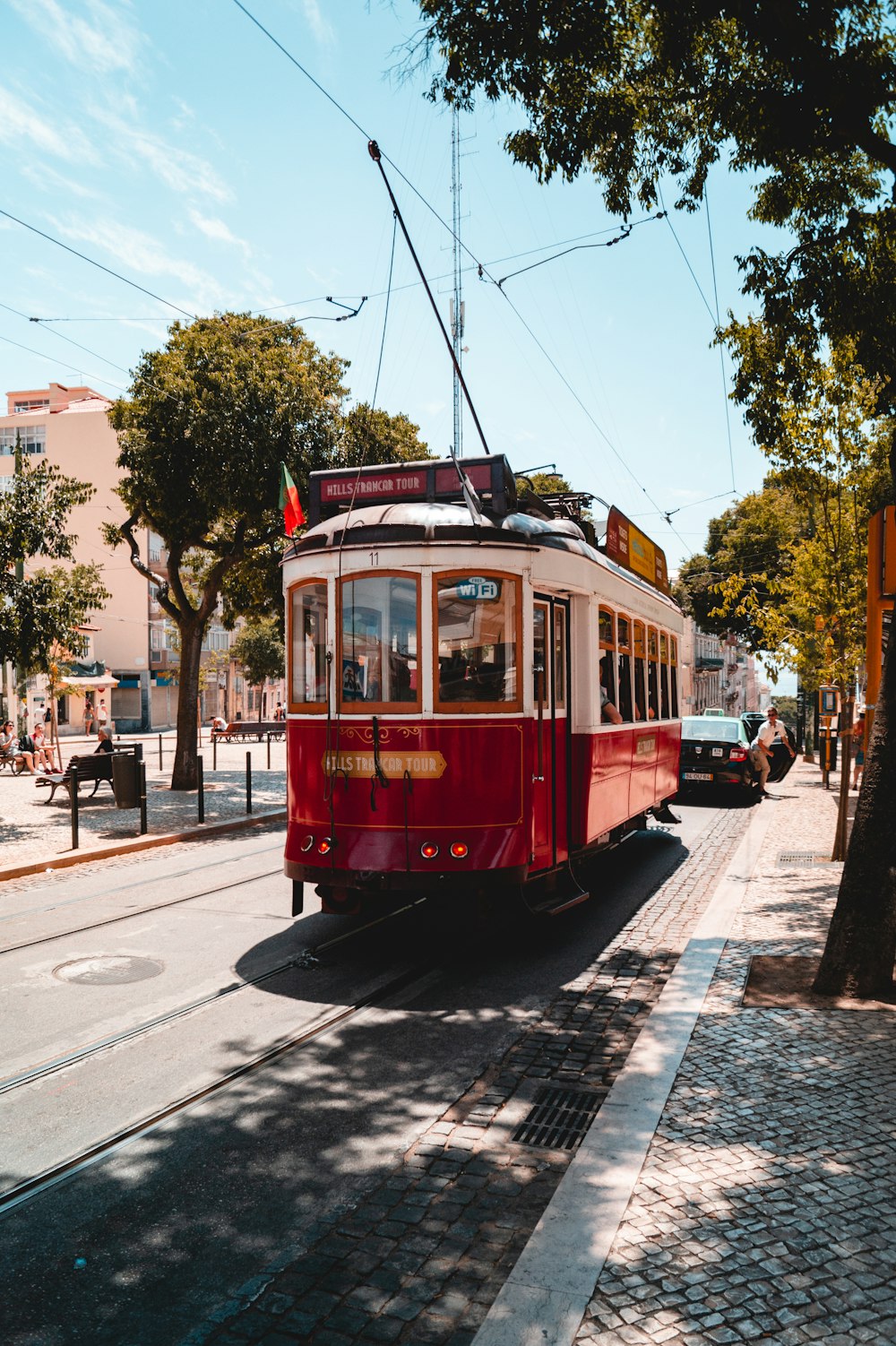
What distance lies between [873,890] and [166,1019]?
434 centimetres

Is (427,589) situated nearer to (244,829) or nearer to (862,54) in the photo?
(862,54)

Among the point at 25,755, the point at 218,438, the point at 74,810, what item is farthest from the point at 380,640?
the point at 25,755

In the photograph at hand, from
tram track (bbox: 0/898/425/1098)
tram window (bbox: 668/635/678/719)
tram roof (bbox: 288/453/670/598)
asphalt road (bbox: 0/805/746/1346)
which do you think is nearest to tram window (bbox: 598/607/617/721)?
tram roof (bbox: 288/453/670/598)

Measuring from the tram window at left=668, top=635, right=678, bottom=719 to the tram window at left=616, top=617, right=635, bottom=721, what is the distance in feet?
10.8

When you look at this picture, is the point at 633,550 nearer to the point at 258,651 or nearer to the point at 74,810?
the point at 74,810

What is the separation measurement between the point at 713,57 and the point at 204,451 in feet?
40.3

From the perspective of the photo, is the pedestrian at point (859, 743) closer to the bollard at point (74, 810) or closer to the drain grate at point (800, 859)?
the drain grate at point (800, 859)

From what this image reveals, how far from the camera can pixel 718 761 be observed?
20.1 metres

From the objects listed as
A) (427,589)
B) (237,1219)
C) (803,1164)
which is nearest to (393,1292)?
A: (237,1219)

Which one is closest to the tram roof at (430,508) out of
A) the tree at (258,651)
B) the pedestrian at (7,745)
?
the pedestrian at (7,745)

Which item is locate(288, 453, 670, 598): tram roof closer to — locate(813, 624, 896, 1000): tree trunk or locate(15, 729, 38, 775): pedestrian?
locate(813, 624, 896, 1000): tree trunk

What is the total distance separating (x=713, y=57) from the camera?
8141 millimetres

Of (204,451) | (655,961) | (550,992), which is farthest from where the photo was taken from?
(204,451)

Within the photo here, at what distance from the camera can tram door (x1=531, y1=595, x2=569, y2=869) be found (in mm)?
7652
